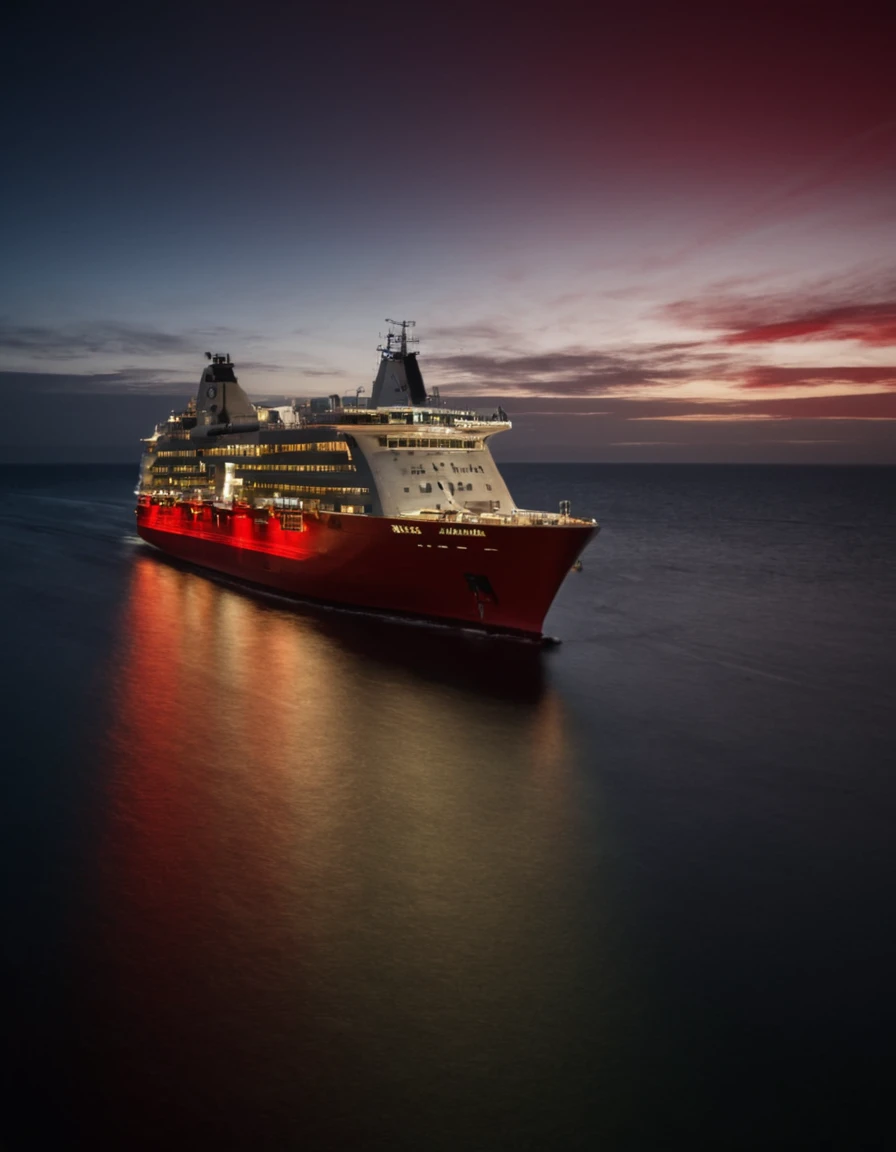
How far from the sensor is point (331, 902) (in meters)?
19.4

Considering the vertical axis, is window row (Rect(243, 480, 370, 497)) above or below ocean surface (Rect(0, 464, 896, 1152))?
above

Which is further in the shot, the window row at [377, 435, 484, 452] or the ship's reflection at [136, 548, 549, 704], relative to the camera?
the window row at [377, 435, 484, 452]

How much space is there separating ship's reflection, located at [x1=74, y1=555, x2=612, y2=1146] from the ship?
21.7 ft

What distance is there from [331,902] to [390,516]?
26891 mm

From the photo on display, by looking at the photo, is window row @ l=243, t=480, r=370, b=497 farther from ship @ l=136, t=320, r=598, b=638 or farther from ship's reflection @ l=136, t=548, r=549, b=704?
ship's reflection @ l=136, t=548, r=549, b=704

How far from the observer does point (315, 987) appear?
16328mm

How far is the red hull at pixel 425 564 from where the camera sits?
127 feet

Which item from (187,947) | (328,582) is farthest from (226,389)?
(187,947)

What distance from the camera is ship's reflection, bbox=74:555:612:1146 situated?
14.0 meters

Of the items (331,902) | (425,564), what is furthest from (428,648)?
(331,902)

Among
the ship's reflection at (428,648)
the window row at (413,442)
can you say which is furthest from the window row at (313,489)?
the ship's reflection at (428,648)

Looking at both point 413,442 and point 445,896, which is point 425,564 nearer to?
point 413,442

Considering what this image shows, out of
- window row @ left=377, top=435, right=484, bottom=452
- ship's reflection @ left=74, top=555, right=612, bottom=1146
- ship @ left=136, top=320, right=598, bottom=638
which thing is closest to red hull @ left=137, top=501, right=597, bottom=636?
ship @ left=136, top=320, right=598, bottom=638

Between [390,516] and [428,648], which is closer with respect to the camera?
[428,648]
